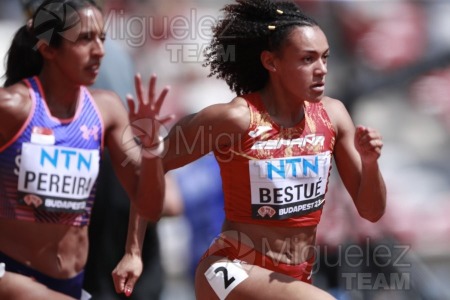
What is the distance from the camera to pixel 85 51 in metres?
5.44

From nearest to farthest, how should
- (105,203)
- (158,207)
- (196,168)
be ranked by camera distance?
(158,207)
(105,203)
(196,168)

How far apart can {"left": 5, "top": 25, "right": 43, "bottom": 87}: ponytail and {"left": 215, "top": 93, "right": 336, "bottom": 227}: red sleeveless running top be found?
118 cm

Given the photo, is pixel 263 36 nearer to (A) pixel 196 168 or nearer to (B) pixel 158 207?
(B) pixel 158 207

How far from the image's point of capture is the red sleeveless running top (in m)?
5.16

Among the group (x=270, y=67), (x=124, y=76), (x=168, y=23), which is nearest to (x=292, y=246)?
(x=270, y=67)

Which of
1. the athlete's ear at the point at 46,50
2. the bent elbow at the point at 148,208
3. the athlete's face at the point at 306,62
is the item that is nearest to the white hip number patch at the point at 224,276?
the bent elbow at the point at 148,208

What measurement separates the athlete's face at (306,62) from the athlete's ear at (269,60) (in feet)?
0.29

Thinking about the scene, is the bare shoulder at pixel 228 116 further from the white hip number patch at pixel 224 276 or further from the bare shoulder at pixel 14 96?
the bare shoulder at pixel 14 96

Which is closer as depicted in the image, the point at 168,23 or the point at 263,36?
the point at 263,36

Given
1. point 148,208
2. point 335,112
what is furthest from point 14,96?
point 335,112

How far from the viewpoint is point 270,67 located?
5.31 metres

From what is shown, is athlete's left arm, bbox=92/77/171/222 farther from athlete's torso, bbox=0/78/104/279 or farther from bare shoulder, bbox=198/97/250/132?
bare shoulder, bbox=198/97/250/132

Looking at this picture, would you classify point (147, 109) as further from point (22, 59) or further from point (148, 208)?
point (22, 59)

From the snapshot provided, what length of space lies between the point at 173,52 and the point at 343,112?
6.68 ft
